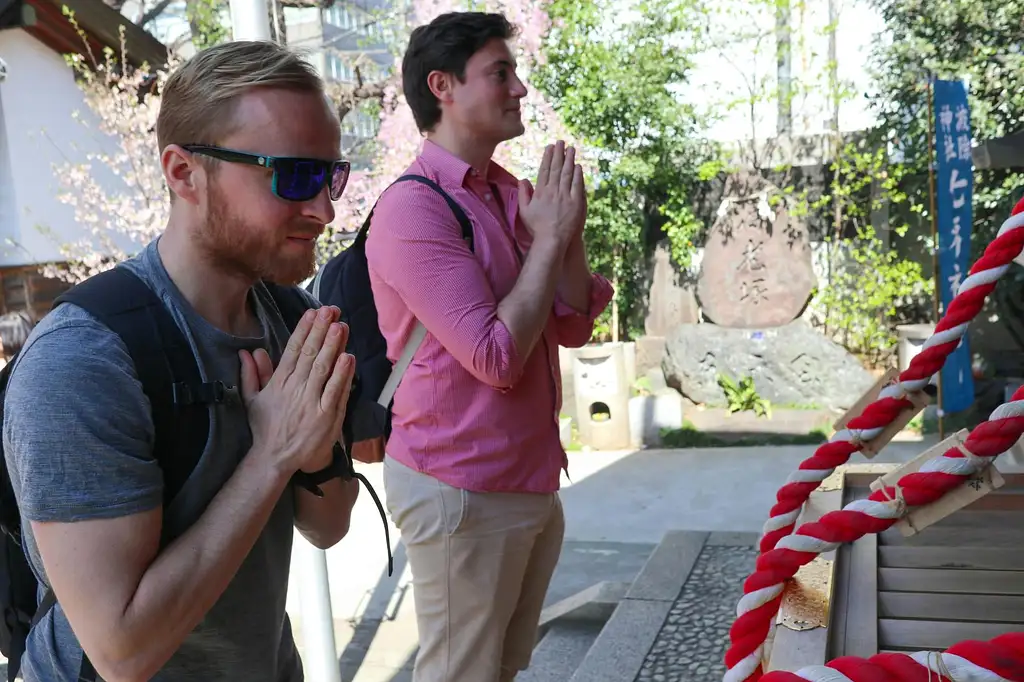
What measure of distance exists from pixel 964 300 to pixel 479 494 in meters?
1.04

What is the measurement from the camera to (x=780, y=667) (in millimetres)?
1387

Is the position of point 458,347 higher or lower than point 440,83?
lower

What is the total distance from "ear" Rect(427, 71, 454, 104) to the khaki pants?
85cm

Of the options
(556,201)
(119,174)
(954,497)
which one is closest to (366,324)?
(556,201)

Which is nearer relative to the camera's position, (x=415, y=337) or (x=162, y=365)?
(x=162, y=365)

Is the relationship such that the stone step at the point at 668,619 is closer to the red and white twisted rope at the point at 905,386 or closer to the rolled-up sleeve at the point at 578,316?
the rolled-up sleeve at the point at 578,316

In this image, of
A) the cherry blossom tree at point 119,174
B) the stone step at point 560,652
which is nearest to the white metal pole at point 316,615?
the stone step at point 560,652

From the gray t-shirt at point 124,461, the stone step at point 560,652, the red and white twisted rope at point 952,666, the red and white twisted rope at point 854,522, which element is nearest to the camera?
the red and white twisted rope at point 952,666

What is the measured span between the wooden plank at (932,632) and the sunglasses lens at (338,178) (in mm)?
1154

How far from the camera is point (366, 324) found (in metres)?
2.27

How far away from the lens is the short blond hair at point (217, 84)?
121 cm

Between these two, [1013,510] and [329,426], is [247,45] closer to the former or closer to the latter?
[329,426]

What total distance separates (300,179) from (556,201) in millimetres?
890

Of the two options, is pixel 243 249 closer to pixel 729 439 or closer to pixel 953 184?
pixel 953 184
